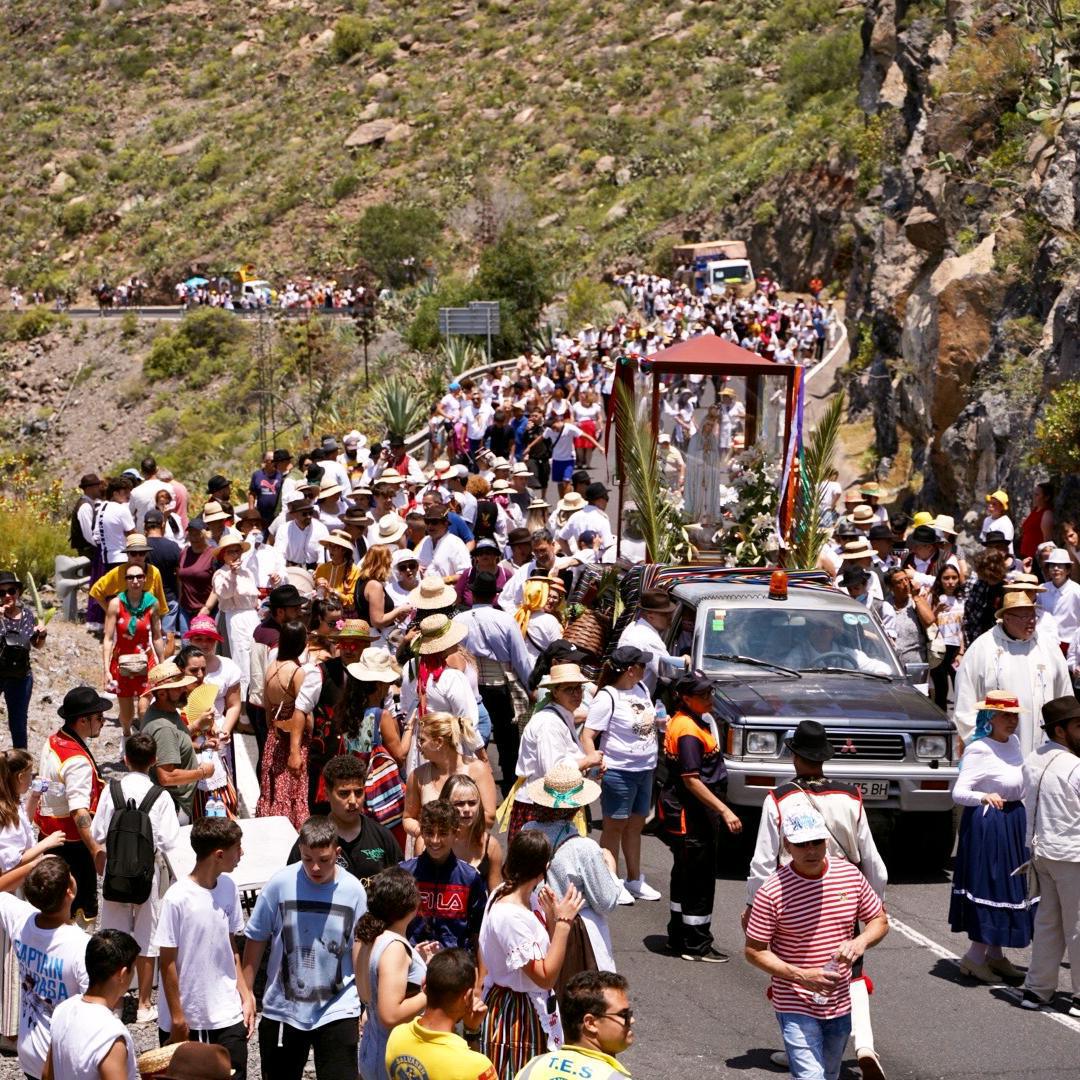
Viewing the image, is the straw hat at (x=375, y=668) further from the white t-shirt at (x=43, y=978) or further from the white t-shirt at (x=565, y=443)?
the white t-shirt at (x=565, y=443)

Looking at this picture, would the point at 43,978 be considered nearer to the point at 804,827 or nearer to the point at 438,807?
the point at 438,807

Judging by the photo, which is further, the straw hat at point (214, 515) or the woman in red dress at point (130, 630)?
the straw hat at point (214, 515)

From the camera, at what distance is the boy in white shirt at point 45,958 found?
658cm

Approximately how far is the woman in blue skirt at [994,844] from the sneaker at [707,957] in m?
1.36

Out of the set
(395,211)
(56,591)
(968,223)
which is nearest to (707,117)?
(395,211)

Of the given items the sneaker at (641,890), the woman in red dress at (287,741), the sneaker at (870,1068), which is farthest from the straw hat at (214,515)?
the sneaker at (870,1068)

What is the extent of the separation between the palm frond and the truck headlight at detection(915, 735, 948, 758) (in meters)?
5.76

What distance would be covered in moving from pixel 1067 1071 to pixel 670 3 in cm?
8721

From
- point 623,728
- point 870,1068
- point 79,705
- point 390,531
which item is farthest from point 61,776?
point 390,531

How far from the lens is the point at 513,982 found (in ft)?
20.9

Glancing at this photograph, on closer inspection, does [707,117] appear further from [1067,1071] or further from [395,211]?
[1067,1071]

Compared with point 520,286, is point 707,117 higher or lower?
higher

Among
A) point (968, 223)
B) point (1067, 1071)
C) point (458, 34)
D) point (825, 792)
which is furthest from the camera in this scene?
point (458, 34)

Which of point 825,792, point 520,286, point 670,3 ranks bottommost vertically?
point 520,286
